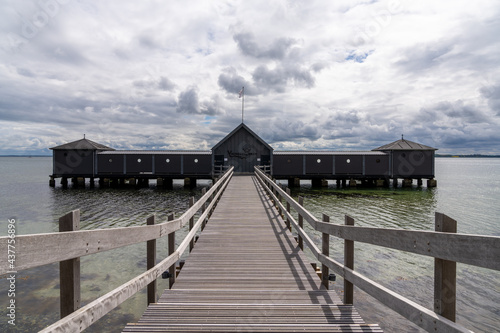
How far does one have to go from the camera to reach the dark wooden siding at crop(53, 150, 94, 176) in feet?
126

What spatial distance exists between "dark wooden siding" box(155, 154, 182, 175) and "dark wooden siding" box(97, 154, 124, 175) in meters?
4.70

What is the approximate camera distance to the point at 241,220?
9695mm

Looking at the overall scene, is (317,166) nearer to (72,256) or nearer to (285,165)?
(285,165)

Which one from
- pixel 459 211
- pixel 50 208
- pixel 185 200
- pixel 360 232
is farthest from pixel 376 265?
pixel 50 208

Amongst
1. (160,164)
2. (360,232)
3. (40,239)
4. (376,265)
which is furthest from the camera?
(160,164)

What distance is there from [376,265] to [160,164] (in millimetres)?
32509

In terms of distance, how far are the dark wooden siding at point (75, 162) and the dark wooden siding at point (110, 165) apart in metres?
1.09

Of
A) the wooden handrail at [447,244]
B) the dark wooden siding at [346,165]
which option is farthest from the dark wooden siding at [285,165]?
the wooden handrail at [447,244]

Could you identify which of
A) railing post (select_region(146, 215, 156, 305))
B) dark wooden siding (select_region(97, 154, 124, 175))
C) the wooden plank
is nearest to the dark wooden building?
dark wooden siding (select_region(97, 154, 124, 175))

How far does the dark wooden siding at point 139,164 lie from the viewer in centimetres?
3841

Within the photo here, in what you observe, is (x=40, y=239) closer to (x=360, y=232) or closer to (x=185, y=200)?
(x=360, y=232)

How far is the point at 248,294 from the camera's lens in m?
4.23

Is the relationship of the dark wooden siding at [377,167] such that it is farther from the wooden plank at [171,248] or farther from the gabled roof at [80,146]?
the wooden plank at [171,248]

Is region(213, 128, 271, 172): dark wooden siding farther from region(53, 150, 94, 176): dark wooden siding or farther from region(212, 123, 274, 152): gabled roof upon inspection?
region(53, 150, 94, 176): dark wooden siding
